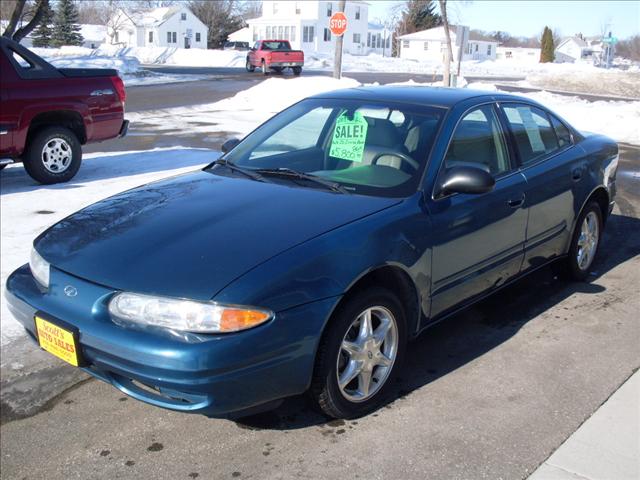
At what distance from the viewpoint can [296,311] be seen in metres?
3.00

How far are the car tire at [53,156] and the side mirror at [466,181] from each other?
616cm

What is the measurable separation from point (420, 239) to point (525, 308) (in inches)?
68.6

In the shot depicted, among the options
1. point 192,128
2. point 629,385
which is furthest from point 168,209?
point 192,128

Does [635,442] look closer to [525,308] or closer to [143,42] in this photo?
[525,308]

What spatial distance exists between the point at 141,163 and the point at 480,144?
6.84 m

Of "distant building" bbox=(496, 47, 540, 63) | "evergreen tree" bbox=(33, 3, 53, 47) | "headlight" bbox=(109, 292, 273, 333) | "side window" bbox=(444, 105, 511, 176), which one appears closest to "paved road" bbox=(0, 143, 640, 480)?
"headlight" bbox=(109, 292, 273, 333)

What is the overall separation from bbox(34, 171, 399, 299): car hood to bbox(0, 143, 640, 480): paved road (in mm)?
825

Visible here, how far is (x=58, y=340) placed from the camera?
3.22 meters

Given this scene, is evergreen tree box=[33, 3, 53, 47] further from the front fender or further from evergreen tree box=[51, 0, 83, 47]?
the front fender

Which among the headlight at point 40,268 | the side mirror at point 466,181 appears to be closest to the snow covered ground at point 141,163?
the headlight at point 40,268

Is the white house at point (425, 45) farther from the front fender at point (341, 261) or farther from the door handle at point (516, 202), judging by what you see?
the front fender at point (341, 261)

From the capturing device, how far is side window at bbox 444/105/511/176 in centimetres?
410

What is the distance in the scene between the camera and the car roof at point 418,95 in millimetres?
4364

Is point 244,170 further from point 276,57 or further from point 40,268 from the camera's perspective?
point 276,57
